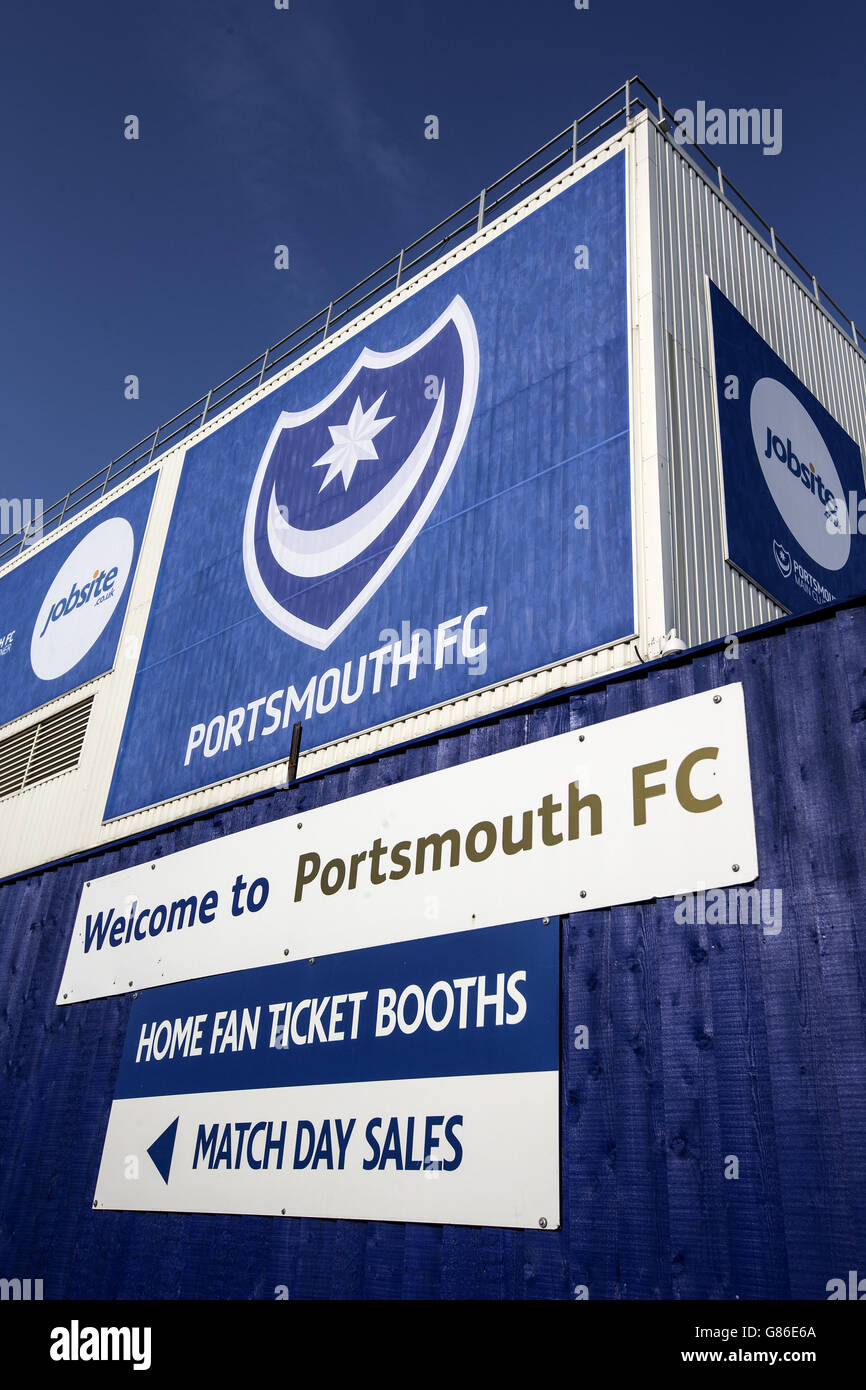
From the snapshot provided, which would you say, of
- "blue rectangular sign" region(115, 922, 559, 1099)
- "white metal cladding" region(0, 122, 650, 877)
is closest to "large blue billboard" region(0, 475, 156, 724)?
"white metal cladding" region(0, 122, 650, 877)

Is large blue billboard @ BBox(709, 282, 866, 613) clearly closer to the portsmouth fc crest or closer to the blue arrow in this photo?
the portsmouth fc crest

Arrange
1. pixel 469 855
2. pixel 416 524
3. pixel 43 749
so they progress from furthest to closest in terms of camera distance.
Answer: pixel 43 749, pixel 416 524, pixel 469 855

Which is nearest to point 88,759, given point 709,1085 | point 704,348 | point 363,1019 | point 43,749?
point 43,749

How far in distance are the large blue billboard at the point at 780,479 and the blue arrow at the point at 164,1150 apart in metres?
9.56

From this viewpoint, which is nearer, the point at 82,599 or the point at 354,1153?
the point at 354,1153

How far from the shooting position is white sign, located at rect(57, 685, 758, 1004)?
8.19m

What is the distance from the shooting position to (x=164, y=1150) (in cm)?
1090

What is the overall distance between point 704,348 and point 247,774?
9.08m

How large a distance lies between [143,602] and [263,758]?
648 centimetres

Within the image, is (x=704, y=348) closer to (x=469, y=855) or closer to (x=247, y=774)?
(x=469, y=855)

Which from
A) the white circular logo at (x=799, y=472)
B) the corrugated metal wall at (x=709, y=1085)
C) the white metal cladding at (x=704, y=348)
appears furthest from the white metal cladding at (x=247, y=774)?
the white circular logo at (x=799, y=472)

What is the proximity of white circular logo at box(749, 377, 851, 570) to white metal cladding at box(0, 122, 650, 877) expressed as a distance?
3.18 metres
